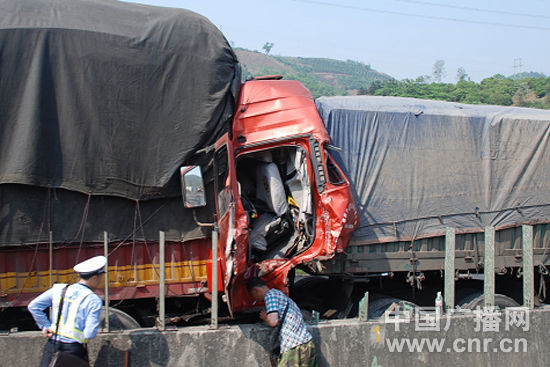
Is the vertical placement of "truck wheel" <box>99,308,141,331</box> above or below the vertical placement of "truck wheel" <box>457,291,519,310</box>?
above

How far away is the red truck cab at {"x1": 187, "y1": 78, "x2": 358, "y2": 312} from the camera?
241 inches

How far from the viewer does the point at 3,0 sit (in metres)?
5.54

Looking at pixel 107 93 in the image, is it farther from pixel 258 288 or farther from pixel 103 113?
pixel 258 288

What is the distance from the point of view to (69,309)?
4500 millimetres

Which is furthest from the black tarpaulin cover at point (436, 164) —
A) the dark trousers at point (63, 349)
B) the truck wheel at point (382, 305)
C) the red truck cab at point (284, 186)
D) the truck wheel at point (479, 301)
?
the dark trousers at point (63, 349)

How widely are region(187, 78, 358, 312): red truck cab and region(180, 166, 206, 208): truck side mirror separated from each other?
0.67 ft

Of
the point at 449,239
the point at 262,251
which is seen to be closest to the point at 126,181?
the point at 262,251

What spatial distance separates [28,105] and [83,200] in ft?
3.56

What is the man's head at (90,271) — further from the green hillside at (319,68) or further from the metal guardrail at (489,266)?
the green hillside at (319,68)

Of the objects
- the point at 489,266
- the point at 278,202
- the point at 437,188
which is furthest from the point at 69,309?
the point at 489,266

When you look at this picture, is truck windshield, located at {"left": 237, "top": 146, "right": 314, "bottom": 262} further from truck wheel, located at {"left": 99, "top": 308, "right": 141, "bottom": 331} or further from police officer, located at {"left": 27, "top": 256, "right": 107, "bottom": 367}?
police officer, located at {"left": 27, "top": 256, "right": 107, "bottom": 367}

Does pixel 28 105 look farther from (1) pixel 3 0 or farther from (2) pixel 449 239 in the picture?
(2) pixel 449 239

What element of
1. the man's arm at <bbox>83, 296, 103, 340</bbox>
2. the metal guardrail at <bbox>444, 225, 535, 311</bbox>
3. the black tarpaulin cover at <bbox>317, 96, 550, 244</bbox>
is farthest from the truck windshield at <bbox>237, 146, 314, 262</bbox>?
the man's arm at <bbox>83, 296, 103, 340</bbox>

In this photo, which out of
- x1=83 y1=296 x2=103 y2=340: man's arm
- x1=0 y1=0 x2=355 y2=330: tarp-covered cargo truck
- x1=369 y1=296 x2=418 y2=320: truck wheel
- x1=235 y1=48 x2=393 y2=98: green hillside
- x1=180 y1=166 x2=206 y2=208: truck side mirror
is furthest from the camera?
x1=235 y1=48 x2=393 y2=98: green hillside
